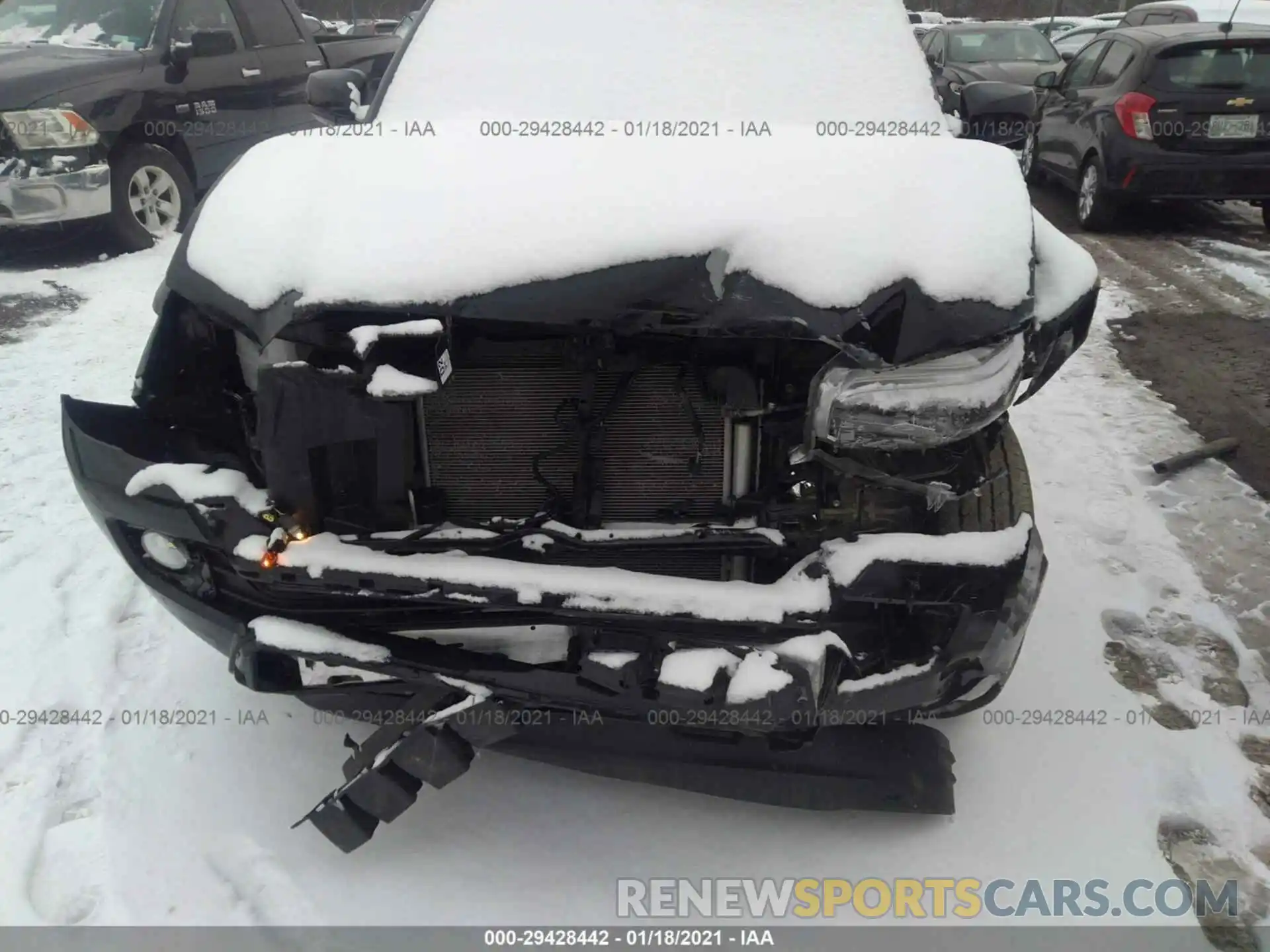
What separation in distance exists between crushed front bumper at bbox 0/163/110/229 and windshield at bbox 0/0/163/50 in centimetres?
119

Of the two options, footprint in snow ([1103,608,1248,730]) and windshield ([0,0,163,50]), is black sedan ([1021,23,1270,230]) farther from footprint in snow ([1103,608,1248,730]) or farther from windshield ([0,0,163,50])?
windshield ([0,0,163,50])

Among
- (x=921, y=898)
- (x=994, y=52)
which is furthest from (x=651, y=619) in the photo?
(x=994, y=52)

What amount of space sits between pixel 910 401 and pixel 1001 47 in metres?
11.4

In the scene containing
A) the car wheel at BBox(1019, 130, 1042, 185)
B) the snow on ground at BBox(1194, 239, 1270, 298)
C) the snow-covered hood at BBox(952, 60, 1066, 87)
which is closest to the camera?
the snow on ground at BBox(1194, 239, 1270, 298)

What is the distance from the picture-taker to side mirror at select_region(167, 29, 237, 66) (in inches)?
256

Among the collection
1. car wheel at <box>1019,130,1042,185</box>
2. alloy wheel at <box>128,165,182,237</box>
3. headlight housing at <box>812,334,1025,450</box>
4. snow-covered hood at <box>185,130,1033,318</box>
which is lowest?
car wheel at <box>1019,130,1042,185</box>

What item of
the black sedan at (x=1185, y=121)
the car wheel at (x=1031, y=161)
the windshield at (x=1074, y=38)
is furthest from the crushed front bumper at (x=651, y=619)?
the windshield at (x=1074, y=38)

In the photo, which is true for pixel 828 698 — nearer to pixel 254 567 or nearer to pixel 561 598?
pixel 561 598

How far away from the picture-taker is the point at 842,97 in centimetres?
292

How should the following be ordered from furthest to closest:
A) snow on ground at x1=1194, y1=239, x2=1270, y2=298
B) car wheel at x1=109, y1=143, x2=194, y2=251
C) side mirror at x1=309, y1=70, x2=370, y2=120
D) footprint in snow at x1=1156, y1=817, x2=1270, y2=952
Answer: car wheel at x1=109, y1=143, x2=194, y2=251 → snow on ground at x1=1194, y1=239, x2=1270, y2=298 → side mirror at x1=309, y1=70, x2=370, y2=120 → footprint in snow at x1=1156, y1=817, x2=1270, y2=952

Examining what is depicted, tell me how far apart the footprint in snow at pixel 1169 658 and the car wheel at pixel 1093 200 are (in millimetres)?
5293

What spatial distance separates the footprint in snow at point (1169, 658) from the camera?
261 cm

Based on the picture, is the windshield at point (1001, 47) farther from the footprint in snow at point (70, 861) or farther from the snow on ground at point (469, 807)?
the footprint in snow at point (70, 861)

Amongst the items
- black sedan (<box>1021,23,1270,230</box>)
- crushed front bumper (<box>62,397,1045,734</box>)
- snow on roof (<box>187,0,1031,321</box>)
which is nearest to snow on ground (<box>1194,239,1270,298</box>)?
black sedan (<box>1021,23,1270,230</box>)
